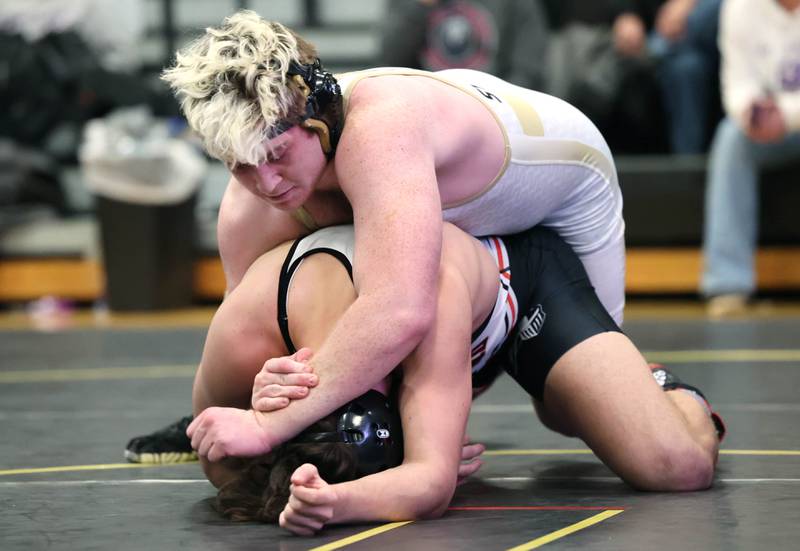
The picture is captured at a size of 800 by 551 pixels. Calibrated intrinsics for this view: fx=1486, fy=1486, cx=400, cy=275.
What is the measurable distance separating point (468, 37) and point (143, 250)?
1.64 metres

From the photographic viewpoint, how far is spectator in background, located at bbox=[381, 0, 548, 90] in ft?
20.0

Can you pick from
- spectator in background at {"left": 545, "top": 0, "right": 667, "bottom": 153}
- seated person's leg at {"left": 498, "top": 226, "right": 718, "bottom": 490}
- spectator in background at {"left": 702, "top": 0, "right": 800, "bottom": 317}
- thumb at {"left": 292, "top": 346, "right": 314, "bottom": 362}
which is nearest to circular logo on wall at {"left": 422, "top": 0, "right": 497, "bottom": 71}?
spectator in background at {"left": 545, "top": 0, "right": 667, "bottom": 153}

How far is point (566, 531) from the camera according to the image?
6.98ft

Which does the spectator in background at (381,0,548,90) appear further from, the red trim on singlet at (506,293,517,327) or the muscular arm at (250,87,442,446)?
the muscular arm at (250,87,442,446)

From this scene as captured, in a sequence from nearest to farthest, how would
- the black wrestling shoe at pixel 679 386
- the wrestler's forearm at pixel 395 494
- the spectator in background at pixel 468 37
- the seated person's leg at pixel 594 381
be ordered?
1. the wrestler's forearm at pixel 395 494
2. the seated person's leg at pixel 594 381
3. the black wrestling shoe at pixel 679 386
4. the spectator in background at pixel 468 37

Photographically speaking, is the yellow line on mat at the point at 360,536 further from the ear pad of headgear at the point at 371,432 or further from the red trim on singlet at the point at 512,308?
the red trim on singlet at the point at 512,308

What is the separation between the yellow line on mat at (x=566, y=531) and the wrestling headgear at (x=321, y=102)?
2.30 ft

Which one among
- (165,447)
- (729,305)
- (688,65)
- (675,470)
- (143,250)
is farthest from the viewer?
(143,250)

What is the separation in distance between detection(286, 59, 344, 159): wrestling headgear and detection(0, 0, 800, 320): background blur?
3.67 m

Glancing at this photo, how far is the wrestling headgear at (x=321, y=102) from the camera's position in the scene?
2.32m

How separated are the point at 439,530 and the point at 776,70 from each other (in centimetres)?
377

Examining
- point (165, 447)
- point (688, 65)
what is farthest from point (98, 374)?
point (688, 65)

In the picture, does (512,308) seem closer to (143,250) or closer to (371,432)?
(371,432)

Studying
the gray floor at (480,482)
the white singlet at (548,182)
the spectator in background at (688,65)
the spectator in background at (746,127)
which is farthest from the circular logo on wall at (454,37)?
the white singlet at (548,182)
